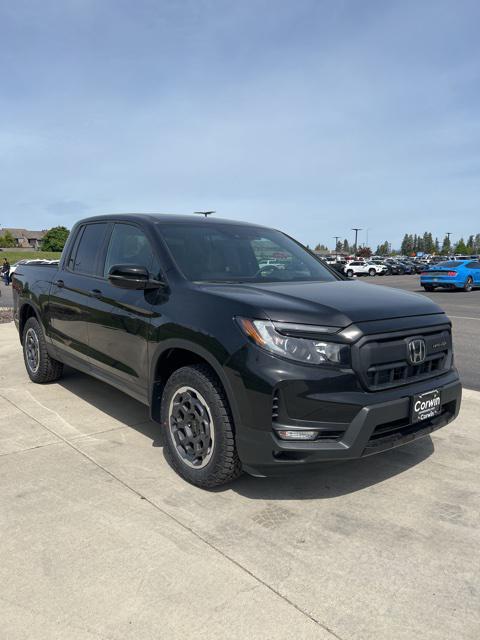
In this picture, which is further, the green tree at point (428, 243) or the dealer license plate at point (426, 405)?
the green tree at point (428, 243)

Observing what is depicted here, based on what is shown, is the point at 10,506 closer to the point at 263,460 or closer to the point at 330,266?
the point at 263,460

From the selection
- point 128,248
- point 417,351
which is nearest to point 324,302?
point 417,351

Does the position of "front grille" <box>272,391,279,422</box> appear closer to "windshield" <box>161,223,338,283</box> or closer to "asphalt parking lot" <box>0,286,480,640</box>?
"asphalt parking lot" <box>0,286,480,640</box>

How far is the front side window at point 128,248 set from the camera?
3.97m

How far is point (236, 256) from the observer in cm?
413

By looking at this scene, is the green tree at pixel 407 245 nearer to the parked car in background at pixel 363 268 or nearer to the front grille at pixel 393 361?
the parked car in background at pixel 363 268

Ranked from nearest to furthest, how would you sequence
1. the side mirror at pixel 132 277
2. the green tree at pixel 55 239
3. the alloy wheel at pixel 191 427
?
the alloy wheel at pixel 191 427 < the side mirror at pixel 132 277 < the green tree at pixel 55 239

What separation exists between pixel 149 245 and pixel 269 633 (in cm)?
267

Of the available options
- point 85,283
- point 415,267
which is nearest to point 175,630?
point 85,283

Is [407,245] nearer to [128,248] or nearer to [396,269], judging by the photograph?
[396,269]

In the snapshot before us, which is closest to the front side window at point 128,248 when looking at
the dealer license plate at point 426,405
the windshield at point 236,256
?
the windshield at point 236,256

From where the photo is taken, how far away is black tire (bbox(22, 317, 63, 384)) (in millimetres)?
A: 5629

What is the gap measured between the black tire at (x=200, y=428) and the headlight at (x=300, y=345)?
48 cm

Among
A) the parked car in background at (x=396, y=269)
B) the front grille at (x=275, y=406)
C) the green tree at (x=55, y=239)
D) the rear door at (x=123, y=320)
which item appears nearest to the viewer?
the front grille at (x=275, y=406)
